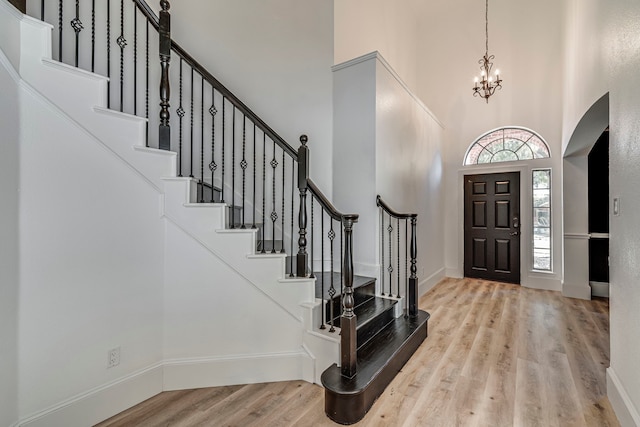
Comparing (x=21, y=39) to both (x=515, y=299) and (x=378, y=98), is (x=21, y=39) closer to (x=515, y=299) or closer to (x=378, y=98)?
(x=378, y=98)

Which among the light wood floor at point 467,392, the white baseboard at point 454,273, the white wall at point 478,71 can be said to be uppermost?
the white wall at point 478,71

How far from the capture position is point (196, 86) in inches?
130

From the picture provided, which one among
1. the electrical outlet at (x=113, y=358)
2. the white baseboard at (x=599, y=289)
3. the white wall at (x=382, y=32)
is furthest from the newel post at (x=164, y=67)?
the white baseboard at (x=599, y=289)

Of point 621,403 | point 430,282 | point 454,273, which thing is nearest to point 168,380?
point 621,403

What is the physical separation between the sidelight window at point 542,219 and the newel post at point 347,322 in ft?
14.9

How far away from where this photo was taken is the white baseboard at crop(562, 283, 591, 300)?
14.4 feet

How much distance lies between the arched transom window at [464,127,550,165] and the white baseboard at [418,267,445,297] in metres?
2.15

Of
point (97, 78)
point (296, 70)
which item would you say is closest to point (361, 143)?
point (296, 70)

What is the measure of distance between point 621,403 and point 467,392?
0.84 metres

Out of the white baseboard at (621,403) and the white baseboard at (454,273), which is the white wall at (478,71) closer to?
the white baseboard at (454,273)

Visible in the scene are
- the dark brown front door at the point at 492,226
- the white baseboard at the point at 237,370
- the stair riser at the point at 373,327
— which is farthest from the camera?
the dark brown front door at the point at 492,226

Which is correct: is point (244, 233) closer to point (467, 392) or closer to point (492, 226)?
point (467, 392)

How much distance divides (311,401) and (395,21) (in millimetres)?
5926

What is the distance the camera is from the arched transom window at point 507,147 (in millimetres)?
5086
